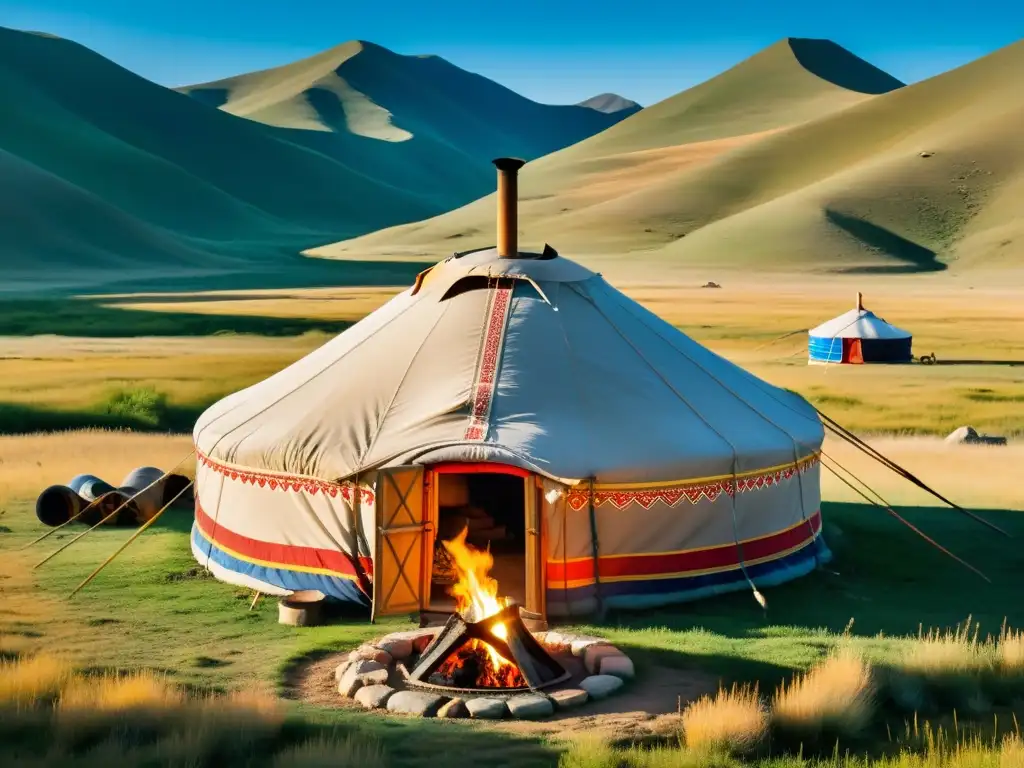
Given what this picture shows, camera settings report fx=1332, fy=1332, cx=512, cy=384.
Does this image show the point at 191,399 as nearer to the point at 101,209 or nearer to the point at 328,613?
the point at 328,613

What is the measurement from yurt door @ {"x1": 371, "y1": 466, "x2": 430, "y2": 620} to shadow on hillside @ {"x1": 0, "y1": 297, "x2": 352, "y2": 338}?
30496mm

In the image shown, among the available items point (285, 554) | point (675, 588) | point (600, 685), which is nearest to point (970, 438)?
point (675, 588)

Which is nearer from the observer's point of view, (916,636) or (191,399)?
(916,636)

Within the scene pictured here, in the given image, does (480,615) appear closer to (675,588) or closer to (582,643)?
(582,643)

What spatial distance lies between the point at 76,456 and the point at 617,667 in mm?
12650

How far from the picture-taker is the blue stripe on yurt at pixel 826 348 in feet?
111

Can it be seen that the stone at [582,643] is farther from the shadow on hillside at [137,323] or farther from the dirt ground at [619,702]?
the shadow on hillside at [137,323]

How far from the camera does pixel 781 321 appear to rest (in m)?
47.0

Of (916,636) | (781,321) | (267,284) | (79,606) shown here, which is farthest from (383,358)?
(267,284)

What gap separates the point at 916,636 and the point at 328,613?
4842 mm

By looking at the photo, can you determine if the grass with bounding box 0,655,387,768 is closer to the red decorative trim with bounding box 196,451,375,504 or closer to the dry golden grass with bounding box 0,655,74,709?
the dry golden grass with bounding box 0,655,74,709

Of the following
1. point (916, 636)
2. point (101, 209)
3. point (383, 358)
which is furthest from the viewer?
point (101, 209)

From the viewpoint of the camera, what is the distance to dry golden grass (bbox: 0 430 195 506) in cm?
1788

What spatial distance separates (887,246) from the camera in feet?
323
